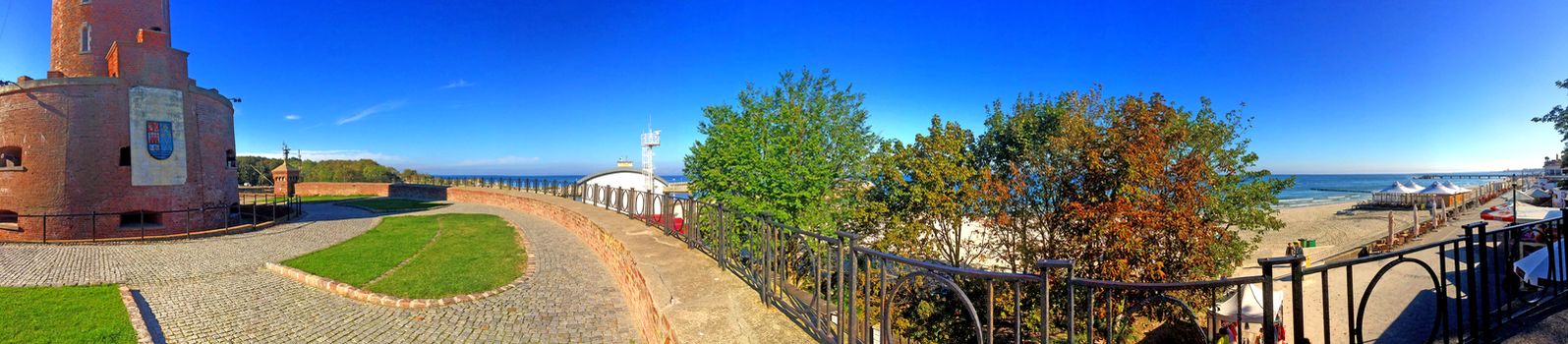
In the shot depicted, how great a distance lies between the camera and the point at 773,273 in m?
4.88

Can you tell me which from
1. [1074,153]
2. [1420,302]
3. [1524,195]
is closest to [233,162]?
[1074,153]

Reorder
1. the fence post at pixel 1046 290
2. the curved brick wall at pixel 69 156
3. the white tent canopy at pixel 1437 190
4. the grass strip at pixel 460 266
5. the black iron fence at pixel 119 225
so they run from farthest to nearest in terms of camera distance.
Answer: the white tent canopy at pixel 1437 190 < the curved brick wall at pixel 69 156 < the black iron fence at pixel 119 225 < the grass strip at pixel 460 266 < the fence post at pixel 1046 290

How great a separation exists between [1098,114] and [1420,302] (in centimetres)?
760

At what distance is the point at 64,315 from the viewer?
666cm

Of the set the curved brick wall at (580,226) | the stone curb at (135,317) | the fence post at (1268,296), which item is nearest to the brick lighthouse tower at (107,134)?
the curved brick wall at (580,226)

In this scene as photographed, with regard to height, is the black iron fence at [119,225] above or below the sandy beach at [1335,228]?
above

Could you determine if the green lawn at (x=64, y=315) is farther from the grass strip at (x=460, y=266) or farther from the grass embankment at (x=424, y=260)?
the grass strip at (x=460, y=266)

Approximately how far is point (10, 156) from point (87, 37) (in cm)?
387

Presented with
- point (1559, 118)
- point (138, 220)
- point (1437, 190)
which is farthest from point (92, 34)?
point (1437, 190)

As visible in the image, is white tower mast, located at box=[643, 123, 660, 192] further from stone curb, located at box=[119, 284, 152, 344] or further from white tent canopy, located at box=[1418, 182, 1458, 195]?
white tent canopy, located at box=[1418, 182, 1458, 195]

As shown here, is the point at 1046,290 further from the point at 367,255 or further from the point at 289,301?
the point at 367,255

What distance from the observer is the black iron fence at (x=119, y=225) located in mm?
14742

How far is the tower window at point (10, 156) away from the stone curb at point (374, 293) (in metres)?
13.1

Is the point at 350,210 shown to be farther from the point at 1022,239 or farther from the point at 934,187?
the point at 1022,239
